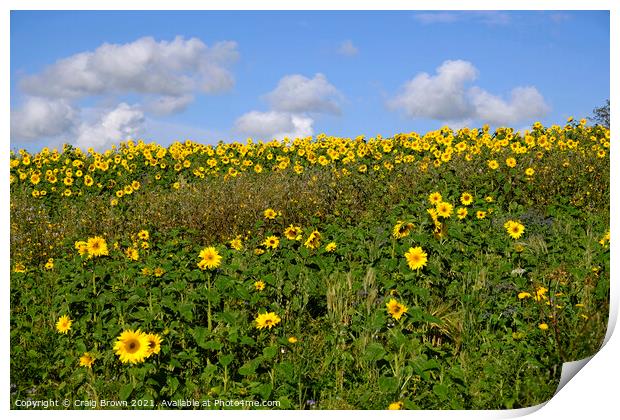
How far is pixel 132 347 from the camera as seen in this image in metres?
2.60

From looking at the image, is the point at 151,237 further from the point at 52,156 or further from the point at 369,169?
the point at 52,156

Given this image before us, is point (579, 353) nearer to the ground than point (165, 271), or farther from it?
nearer to the ground

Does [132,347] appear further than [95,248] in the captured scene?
No

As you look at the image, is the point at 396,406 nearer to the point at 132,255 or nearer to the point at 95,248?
the point at 95,248

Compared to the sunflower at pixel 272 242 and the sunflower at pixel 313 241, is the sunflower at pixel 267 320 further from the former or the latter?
the sunflower at pixel 272 242

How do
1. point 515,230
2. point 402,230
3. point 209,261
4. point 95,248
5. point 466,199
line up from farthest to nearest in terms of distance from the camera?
1. point 466,199
2. point 515,230
3. point 402,230
4. point 95,248
5. point 209,261

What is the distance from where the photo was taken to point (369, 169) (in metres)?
7.15

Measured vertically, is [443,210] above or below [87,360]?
above

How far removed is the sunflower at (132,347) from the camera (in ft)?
8.48

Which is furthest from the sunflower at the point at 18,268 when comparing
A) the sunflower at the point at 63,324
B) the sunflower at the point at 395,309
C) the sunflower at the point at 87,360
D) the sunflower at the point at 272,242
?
the sunflower at the point at 395,309

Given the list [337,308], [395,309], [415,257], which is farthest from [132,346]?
[415,257]
